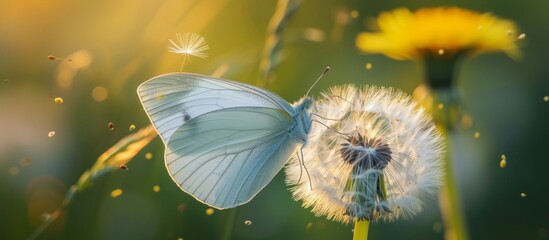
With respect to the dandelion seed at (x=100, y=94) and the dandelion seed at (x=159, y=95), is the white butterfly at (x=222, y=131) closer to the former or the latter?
the dandelion seed at (x=159, y=95)

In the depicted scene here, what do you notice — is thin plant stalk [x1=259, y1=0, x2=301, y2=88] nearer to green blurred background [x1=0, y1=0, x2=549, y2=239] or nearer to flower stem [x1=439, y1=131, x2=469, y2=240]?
green blurred background [x1=0, y1=0, x2=549, y2=239]

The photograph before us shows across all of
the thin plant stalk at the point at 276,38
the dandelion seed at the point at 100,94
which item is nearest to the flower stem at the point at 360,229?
the thin plant stalk at the point at 276,38

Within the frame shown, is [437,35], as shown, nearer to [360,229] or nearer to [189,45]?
[189,45]

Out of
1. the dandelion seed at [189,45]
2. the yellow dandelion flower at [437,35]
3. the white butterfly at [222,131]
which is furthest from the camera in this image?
the yellow dandelion flower at [437,35]

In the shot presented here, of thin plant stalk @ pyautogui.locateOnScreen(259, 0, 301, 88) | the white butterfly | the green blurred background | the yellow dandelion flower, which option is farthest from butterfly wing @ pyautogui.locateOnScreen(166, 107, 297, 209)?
the yellow dandelion flower

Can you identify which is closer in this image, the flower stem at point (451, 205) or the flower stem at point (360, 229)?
the flower stem at point (360, 229)

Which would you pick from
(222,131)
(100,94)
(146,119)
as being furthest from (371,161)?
(146,119)

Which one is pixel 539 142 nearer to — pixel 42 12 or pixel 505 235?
pixel 505 235
